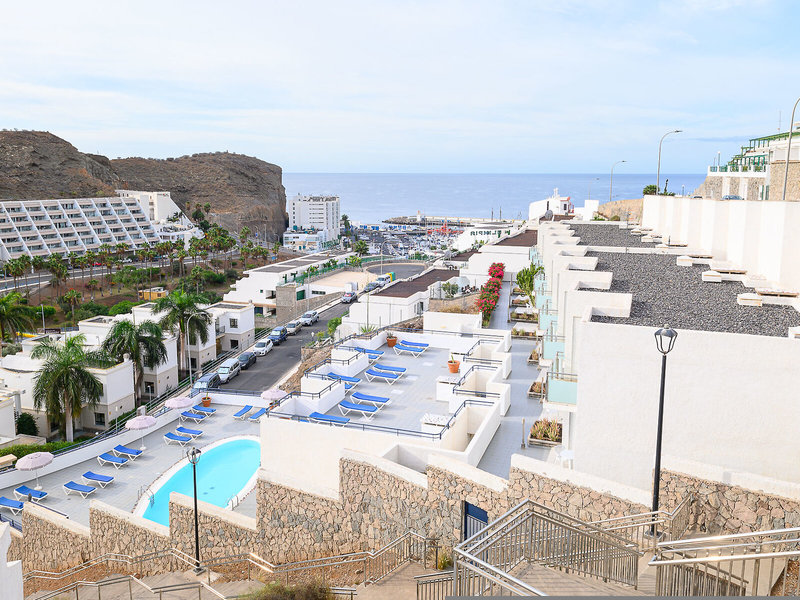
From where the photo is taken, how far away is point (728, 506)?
955cm

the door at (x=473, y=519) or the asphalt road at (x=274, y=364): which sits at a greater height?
the door at (x=473, y=519)

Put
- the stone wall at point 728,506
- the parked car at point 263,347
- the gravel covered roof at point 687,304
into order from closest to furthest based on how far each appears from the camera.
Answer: the stone wall at point 728,506
the gravel covered roof at point 687,304
the parked car at point 263,347

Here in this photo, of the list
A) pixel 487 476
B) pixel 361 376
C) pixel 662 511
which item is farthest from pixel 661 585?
pixel 361 376

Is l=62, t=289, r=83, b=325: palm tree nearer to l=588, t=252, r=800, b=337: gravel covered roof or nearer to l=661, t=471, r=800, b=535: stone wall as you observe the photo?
l=588, t=252, r=800, b=337: gravel covered roof

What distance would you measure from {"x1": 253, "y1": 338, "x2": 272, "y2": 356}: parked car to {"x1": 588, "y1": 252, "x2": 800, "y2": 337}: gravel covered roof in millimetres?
28358

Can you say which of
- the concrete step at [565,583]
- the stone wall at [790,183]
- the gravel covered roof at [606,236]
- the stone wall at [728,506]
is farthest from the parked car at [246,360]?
the concrete step at [565,583]

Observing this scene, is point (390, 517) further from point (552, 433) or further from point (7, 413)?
point (7, 413)

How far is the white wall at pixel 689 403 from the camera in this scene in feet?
35.2

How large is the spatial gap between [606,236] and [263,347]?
24.3 metres

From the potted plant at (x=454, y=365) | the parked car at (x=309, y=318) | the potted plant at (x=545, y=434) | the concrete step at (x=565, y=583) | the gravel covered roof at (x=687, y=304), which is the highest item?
the gravel covered roof at (x=687, y=304)

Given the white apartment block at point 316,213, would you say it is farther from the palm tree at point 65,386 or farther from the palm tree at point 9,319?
the palm tree at point 65,386

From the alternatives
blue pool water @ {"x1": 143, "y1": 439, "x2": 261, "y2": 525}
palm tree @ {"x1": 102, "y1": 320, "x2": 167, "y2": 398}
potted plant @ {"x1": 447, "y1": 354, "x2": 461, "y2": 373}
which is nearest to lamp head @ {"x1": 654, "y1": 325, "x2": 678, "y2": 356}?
potted plant @ {"x1": 447, "y1": 354, "x2": 461, "y2": 373}

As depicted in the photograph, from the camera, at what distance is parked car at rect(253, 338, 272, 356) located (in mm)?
44312

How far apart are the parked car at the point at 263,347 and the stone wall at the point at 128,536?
88.9ft
